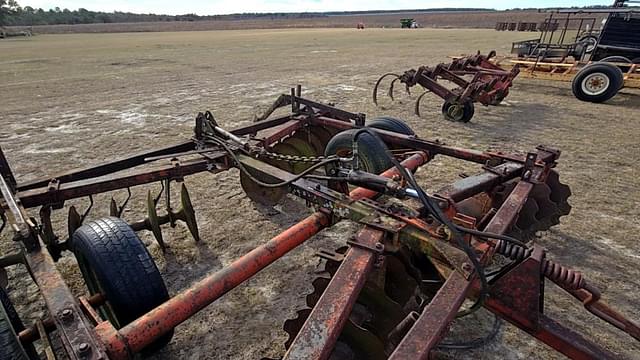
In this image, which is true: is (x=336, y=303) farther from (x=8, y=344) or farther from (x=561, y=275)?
(x=8, y=344)

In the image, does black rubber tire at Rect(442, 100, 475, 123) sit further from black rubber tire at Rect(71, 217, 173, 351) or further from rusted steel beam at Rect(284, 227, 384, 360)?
black rubber tire at Rect(71, 217, 173, 351)

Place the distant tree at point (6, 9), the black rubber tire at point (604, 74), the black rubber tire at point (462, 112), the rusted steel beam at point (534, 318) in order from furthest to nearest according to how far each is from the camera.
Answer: the distant tree at point (6, 9) → the black rubber tire at point (604, 74) → the black rubber tire at point (462, 112) → the rusted steel beam at point (534, 318)

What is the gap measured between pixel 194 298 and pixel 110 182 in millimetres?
1492

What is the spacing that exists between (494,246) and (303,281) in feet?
5.01

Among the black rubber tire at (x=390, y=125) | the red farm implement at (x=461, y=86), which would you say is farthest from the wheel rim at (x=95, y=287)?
the red farm implement at (x=461, y=86)

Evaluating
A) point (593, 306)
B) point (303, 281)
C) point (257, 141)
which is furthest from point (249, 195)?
point (593, 306)

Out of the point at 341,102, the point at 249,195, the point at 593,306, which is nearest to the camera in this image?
the point at 593,306

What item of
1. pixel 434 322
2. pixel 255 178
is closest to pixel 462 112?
pixel 255 178

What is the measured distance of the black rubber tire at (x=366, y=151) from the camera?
361cm

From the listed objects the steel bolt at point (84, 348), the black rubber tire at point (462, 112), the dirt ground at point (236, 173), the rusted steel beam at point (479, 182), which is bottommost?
the dirt ground at point (236, 173)

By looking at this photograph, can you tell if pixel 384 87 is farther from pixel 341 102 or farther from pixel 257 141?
pixel 257 141

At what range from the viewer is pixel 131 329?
1.53 metres

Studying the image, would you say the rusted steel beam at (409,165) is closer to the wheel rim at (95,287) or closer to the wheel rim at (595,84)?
the wheel rim at (95,287)

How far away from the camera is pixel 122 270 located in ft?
6.70
